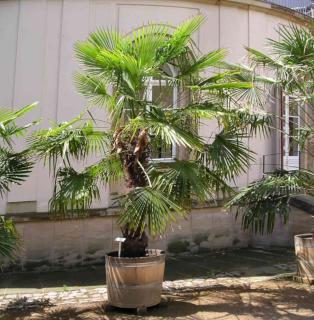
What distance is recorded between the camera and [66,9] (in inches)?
369

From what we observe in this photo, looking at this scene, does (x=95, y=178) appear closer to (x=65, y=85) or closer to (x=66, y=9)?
(x=65, y=85)

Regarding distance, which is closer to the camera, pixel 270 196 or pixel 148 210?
pixel 148 210

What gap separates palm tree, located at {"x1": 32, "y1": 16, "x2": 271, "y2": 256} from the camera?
6.00 meters

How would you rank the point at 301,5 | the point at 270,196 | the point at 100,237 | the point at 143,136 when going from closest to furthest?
the point at 143,136 → the point at 270,196 → the point at 100,237 → the point at 301,5

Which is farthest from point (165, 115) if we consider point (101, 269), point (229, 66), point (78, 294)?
point (101, 269)

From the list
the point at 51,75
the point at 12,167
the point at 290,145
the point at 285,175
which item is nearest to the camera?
the point at 12,167

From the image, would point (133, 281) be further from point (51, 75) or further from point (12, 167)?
point (51, 75)

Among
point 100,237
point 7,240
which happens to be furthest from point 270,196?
point 7,240

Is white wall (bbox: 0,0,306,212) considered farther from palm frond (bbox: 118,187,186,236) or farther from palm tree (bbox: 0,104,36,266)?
palm frond (bbox: 118,187,186,236)

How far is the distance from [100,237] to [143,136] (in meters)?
3.66

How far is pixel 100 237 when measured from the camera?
9.43 meters

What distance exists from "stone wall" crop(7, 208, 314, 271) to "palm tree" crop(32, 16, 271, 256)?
279 cm

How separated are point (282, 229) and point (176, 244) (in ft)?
8.36

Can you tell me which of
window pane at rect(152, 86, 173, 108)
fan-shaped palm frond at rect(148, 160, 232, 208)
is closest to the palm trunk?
fan-shaped palm frond at rect(148, 160, 232, 208)
